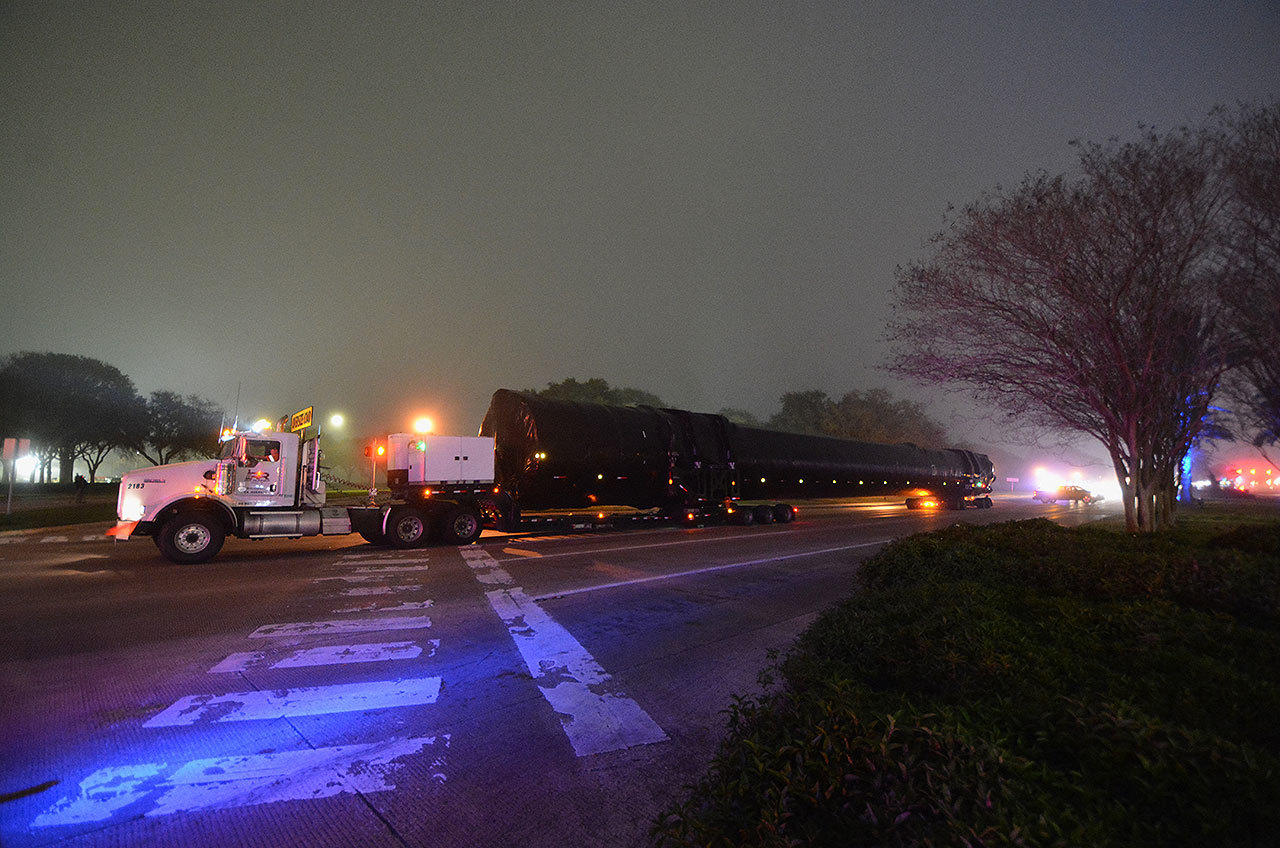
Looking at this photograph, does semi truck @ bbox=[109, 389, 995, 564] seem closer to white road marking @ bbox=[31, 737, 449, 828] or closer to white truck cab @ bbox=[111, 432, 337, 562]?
white truck cab @ bbox=[111, 432, 337, 562]

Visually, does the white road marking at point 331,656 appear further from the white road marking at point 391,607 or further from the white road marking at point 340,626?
the white road marking at point 391,607

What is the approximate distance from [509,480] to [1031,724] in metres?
14.6

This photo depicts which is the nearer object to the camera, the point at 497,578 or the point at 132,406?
the point at 497,578

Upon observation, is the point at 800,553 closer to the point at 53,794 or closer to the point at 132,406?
the point at 53,794

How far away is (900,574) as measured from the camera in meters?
6.67

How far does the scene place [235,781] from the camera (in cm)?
368

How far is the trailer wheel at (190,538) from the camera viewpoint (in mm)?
11820

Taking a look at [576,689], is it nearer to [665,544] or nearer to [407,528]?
[665,544]

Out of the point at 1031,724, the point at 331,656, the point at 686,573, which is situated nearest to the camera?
the point at 1031,724

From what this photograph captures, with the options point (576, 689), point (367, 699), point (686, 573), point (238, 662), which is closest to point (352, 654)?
point (238, 662)

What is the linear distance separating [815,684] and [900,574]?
11.7ft

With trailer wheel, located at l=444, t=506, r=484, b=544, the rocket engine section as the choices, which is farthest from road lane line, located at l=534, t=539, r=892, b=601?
trailer wheel, located at l=444, t=506, r=484, b=544

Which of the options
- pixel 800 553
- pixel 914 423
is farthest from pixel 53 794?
pixel 914 423

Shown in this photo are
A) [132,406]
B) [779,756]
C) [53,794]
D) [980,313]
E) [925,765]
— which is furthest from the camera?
[132,406]
